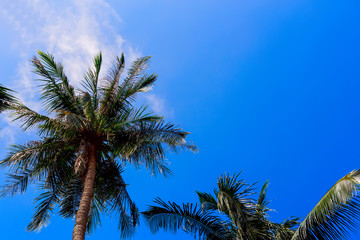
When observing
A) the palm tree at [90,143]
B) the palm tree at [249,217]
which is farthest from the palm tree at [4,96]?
the palm tree at [249,217]

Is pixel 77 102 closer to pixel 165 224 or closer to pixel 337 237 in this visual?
pixel 165 224

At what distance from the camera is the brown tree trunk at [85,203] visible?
800 cm

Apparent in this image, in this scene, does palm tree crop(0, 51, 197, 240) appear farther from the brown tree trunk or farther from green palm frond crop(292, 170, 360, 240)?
green palm frond crop(292, 170, 360, 240)

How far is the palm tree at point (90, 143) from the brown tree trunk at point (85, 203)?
0.05 m

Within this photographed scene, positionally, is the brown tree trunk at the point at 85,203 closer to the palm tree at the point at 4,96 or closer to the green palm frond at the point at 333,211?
the palm tree at the point at 4,96

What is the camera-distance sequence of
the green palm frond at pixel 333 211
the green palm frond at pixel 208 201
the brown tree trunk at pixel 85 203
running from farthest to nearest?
the green palm frond at pixel 208 201
the brown tree trunk at pixel 85 203
the green palm frond at pixel 333 211

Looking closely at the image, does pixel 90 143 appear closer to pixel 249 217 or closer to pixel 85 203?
pixel 85 203

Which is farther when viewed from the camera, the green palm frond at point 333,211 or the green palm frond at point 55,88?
the green palm frond at point 55,88

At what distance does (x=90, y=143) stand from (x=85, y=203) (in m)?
2.52

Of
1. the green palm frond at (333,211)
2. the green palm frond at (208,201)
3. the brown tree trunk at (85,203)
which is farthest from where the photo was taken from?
the green palm frond at (208,201)

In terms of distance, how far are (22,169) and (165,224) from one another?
5.88 m

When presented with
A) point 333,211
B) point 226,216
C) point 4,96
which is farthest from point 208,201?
point 4,96

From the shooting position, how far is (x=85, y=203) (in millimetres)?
8758

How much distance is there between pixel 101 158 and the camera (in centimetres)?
1152
